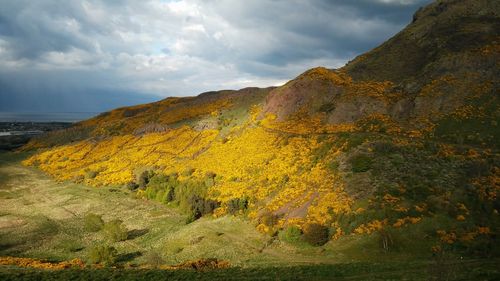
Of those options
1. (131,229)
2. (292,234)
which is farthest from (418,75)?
(131,229)

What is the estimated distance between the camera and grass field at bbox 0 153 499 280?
27016mm

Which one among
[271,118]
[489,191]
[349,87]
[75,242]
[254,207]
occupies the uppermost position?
[349,87]

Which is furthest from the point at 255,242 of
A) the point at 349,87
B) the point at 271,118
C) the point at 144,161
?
the point at 144,161

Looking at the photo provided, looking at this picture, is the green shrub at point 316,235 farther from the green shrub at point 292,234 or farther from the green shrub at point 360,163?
the green shrub at point 360,163

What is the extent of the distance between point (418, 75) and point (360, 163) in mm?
30518

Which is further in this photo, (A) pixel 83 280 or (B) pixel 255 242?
(B) pixel 255 242

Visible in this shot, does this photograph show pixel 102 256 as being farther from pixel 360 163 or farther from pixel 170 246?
pixel 360 163

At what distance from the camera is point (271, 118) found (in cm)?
7238

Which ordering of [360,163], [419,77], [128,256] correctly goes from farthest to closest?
[419,77]
[360,163]
[128,256]

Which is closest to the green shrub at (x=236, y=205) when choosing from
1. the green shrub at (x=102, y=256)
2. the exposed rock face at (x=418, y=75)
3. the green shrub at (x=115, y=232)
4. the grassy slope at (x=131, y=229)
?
the grassy slope at (x=131, y=229)

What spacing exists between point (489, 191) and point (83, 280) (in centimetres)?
3737

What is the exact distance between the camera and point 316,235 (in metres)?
37.5

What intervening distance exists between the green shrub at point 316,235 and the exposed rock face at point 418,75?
93.9 feet

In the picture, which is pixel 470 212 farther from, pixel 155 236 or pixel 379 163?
pixel 155 236
